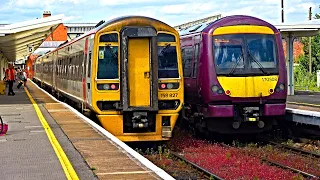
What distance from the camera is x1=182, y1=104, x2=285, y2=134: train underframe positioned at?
14750 millimetres

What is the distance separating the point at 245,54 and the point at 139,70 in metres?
2.94

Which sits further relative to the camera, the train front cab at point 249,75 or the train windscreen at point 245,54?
the train windscreen at point 245,54

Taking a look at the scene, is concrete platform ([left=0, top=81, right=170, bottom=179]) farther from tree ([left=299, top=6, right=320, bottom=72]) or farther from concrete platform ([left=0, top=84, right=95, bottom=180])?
tree ([left=299, top=6, right=320, bottom=72])

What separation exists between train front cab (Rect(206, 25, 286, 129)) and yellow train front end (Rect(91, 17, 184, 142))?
1315mm

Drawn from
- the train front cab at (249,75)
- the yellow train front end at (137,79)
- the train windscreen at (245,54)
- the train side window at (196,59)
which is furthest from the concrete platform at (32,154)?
the train windscreen at (245,54)

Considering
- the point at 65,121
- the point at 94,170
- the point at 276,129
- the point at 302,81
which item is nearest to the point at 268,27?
the point at 276,129

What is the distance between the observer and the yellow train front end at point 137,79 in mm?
13508

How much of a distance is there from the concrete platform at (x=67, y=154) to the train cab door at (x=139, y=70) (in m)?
1.13

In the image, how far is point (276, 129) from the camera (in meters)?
17.5

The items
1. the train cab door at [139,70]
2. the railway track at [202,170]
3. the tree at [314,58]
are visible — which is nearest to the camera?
the railway track at [202,170]

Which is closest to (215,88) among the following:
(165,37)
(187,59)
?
(165,37)

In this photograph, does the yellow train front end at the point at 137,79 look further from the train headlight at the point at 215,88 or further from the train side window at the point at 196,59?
the train side window at the point at 196,59

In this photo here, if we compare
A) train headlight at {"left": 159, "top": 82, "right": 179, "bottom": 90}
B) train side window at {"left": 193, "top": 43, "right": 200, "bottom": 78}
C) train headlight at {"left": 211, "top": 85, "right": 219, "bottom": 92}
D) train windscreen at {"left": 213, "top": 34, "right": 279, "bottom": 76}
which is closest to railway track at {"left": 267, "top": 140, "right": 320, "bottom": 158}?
train windscreen at {"left": 213, "top": 34, "right": 279, "bottom": 76}

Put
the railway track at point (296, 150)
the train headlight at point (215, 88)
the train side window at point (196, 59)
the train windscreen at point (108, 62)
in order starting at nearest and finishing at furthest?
1. the railway track at point (296, 150)
2. the train windscreen at point (108, 62)
3. the train headlight at point (215, 88)
4. the train side window at point (196, 59)
